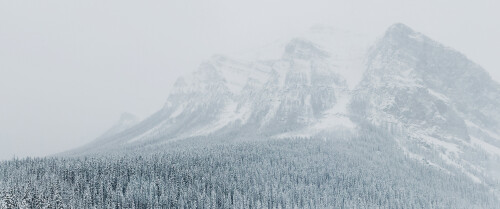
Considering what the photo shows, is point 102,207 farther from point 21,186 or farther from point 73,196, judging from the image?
point 21,186

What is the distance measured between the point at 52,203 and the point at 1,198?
16960 millimetres

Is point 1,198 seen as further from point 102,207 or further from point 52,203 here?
point 102,207

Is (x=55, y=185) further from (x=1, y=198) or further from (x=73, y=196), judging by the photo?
(x=1, y=198)

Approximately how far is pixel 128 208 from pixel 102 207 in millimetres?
9408

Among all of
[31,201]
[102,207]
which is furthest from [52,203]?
[102,207]

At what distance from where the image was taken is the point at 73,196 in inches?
7844

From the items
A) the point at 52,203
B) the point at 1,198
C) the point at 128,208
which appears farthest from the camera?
the point at 128,208

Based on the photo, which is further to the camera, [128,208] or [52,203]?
[128,208]

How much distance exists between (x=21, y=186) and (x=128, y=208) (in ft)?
129

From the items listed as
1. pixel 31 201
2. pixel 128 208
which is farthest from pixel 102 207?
pixel 31 201

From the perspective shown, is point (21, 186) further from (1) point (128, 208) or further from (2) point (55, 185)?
(1) point (128, 208)

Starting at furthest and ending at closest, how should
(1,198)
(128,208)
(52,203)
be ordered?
1. (128,208)
2. (52,203)
3. (1,198)

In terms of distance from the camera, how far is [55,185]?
654ft

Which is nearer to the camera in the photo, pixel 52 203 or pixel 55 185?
pixel 52 203
